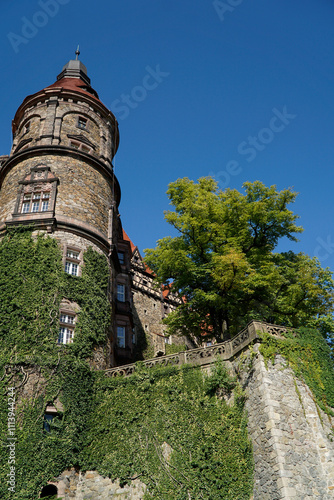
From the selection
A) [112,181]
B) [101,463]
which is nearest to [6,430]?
[101,463]

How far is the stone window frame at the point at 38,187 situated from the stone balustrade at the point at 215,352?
24.6 feet

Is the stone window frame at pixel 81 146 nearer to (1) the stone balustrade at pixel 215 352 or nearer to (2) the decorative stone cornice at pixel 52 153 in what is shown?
(2) the decorative stone cornice at pixel 52 153

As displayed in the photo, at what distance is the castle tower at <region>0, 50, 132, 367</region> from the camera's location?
63.7 ft

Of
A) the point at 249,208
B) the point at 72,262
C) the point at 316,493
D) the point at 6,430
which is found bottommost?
the point at 316,493

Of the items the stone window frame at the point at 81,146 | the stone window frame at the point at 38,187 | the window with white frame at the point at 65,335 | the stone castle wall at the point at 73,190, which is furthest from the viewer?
the stone window frame at the point at 81,146

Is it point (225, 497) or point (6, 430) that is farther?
point (6, 430)

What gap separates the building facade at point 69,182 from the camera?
19250 mm

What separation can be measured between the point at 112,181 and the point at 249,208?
26.4 feet

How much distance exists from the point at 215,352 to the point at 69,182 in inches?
419

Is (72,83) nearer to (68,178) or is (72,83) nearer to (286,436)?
(68,178)

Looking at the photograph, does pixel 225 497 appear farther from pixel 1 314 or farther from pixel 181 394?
pixel 1 314

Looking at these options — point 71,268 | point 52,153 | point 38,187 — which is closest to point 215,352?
point 71,268

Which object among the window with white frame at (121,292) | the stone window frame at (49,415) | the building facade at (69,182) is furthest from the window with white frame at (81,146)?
the stone window frame at (49,415)

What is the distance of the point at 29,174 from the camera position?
21266 millimetres
